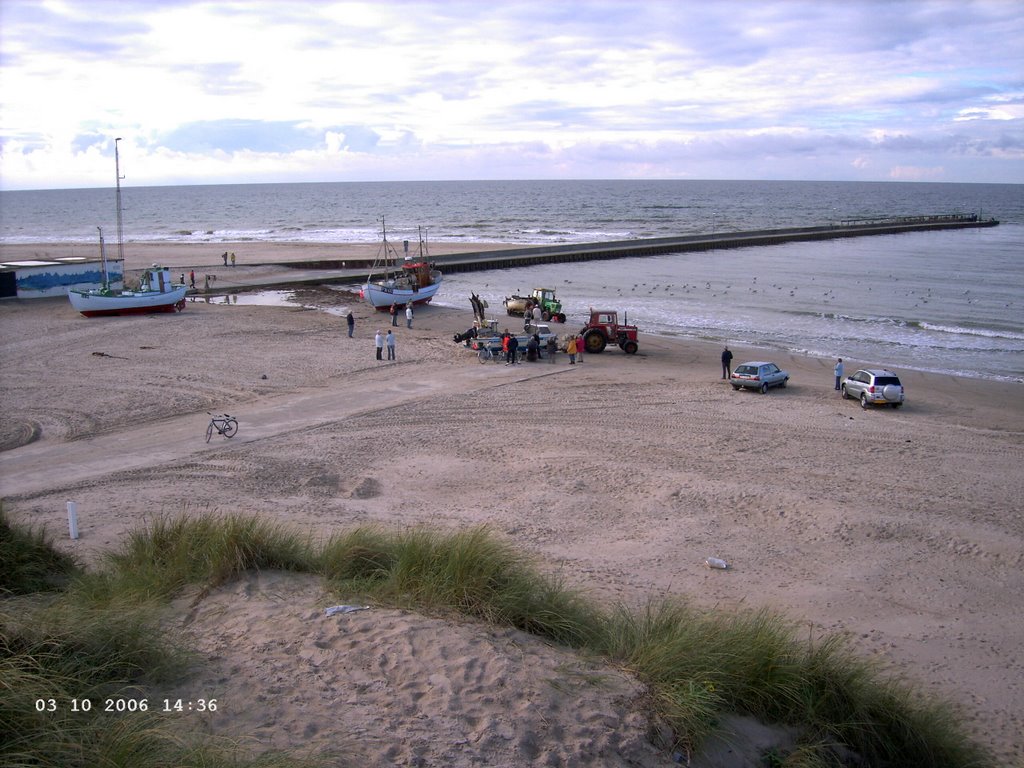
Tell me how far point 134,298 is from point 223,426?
20612mm

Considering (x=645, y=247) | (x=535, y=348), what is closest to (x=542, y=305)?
(x=535, y=348)

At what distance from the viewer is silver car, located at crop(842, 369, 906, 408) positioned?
22.9 m

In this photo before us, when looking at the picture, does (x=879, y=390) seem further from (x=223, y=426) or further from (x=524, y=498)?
(x=223, y=426)

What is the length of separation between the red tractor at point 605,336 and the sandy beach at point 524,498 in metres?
0.55

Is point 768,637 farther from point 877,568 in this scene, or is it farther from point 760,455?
point 760,455

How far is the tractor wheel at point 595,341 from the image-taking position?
101ft

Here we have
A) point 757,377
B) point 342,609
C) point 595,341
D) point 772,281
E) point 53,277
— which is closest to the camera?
point 342,609

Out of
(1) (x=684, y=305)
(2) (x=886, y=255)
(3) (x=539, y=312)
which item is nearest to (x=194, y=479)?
(3) (x=539, y=312)

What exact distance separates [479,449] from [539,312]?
61.3 ft

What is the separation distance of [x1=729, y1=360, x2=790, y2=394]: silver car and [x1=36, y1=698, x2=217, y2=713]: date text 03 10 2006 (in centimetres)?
2095

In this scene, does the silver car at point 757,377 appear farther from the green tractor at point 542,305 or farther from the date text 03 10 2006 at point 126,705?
the date text 03 10 2006 at point 126,705

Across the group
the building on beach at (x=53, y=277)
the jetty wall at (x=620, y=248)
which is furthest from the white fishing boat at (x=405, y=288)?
the jetty wall at (x=620, y=248)

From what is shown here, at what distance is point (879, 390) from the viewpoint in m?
23.0

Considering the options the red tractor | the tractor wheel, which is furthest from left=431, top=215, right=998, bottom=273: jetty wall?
the tractor wheel
